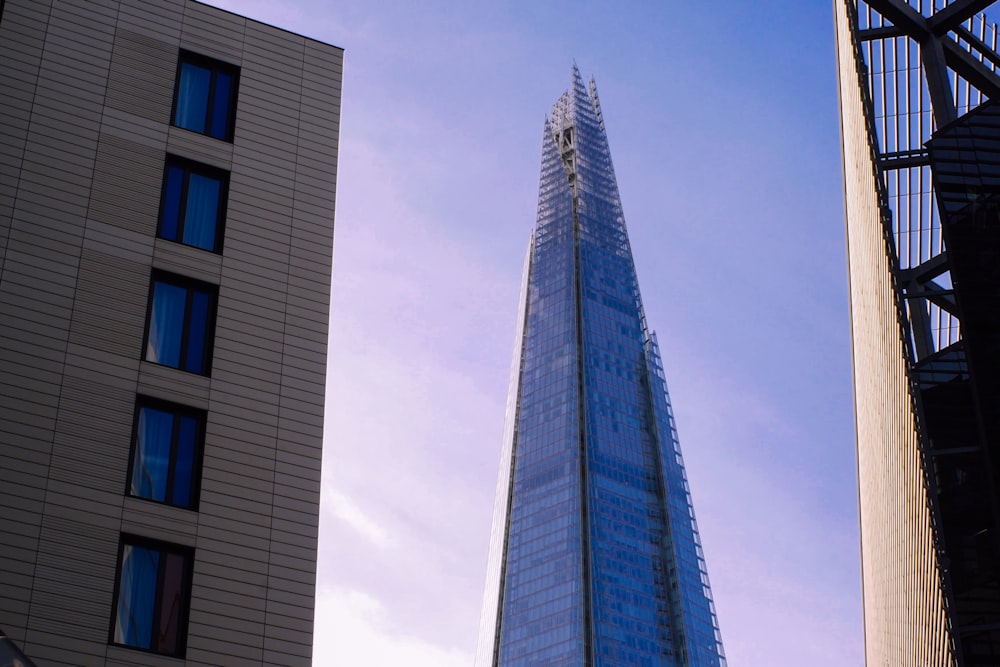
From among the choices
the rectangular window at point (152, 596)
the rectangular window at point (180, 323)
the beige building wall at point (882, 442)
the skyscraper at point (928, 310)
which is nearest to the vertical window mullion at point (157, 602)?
the rectangular window at point (152, 596)

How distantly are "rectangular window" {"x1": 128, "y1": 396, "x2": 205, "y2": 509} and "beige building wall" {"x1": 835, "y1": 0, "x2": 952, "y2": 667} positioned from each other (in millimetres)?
29906

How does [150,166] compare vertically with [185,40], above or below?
below

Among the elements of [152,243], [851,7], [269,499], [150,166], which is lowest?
[269,499]

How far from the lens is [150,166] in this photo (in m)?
35.6

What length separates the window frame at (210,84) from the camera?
123 feet

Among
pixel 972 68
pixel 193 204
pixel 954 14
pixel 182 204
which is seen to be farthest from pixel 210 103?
pixel 972 68

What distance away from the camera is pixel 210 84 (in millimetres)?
38719

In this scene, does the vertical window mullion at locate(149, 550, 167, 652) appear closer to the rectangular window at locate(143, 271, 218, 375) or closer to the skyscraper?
the rectangular window at locate(143, 271, 218, 375)

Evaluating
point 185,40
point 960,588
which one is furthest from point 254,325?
point 960,588

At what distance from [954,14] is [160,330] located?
1711 inches

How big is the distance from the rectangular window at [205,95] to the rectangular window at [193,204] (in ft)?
4.59

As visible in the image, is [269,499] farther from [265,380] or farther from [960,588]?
[960,588]

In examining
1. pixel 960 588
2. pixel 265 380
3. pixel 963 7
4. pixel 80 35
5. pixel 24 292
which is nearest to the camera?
pixel 24 292

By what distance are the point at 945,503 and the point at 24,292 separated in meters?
35.8
